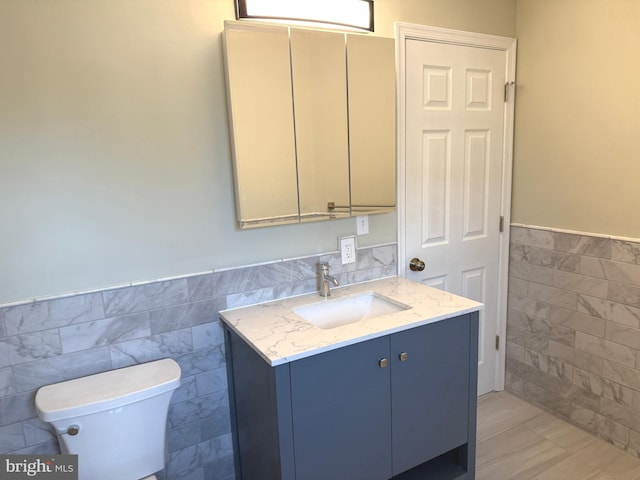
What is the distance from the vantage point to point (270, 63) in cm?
175

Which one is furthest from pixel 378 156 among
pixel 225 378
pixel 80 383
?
pixel 80 383

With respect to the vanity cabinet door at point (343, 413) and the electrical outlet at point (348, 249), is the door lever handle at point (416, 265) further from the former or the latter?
the vanity cabinet door at point (343, 413)

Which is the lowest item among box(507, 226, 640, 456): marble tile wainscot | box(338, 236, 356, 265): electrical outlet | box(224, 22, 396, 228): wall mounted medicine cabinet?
box(507, 226, 640, 456): marble tile wainscot

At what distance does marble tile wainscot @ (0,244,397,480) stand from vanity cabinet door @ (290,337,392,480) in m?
0.52

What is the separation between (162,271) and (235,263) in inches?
11.2

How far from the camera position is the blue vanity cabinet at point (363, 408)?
4.77 ft

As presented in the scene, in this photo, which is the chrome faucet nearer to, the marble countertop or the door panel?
the marble countertop

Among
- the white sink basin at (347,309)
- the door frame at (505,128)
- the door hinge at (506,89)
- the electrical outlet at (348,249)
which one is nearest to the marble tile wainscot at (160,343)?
the electrical outlet at (348,249)

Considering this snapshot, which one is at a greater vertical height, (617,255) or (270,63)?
(270,63)

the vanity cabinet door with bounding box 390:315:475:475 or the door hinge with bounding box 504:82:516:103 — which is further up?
the door hinge with bounding box 504:82:516:103

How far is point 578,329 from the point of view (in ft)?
7.62

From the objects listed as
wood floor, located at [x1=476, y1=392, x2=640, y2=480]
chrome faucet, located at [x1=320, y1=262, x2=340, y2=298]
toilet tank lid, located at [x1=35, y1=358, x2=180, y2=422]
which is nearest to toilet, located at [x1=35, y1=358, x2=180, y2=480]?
toilet tank lid, located at [x1=35, y1=358, x2=180, y2=422]

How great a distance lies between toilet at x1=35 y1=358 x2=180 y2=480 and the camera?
1.39 metres

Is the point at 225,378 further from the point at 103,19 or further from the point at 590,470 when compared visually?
the point at 590,470
